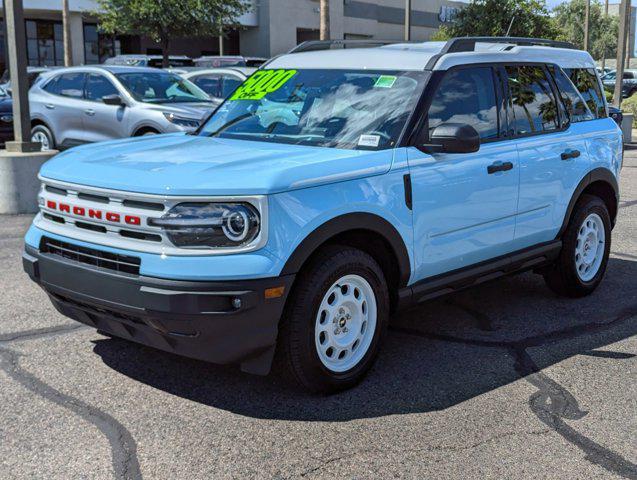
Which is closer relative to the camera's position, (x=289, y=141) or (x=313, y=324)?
(x=313, y=324)

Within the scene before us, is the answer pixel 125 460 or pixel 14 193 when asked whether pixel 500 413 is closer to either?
pixel 125 460

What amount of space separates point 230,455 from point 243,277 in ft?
2.71

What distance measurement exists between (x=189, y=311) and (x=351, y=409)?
107 cm

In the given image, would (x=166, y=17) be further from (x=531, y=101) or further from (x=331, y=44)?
(x=531, y=101)

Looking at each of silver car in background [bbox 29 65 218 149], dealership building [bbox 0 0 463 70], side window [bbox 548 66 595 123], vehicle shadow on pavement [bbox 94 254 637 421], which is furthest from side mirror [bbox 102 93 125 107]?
dealership building [bbox 0 0 463 70]

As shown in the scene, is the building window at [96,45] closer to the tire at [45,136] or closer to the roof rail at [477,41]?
the tire at [45,136]

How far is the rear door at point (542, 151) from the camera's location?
5.70 m

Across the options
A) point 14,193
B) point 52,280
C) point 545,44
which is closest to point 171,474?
point 52,280

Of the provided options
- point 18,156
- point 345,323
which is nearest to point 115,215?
point 345,323

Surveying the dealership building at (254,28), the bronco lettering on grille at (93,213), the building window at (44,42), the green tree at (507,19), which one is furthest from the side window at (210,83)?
the building window at (44,42)

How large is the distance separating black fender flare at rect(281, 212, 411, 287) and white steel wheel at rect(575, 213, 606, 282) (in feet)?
7.37

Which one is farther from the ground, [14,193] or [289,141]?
[289,141]

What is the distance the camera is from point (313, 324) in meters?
4.25

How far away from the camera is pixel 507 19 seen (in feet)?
104
